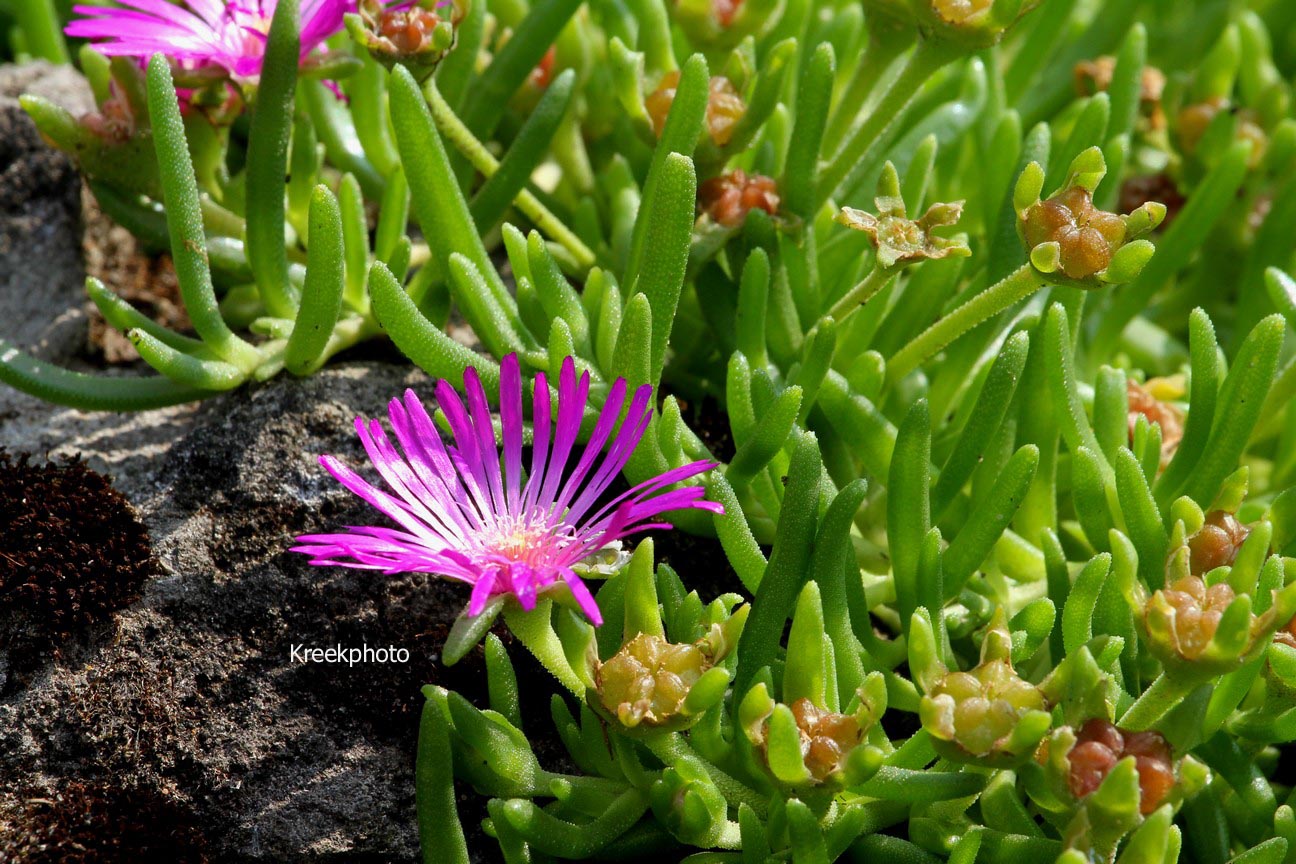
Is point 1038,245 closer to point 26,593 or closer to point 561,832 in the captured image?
point 561,832

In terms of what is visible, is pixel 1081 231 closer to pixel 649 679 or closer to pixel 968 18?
pixel 968 18

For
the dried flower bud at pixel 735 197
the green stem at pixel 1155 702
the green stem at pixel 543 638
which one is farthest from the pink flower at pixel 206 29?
the green stem at pixel 1155 702

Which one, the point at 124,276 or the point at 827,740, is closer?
the point at 827,740

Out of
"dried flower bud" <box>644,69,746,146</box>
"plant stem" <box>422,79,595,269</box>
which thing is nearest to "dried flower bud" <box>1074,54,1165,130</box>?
"dried flower bud" <box>644,69,746,146</box>

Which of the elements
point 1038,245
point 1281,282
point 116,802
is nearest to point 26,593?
point 116,802

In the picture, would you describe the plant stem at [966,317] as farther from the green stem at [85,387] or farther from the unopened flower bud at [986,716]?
the green stem at [85,387]

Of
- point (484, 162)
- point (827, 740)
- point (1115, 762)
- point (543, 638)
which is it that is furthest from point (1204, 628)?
point (484, 162)
